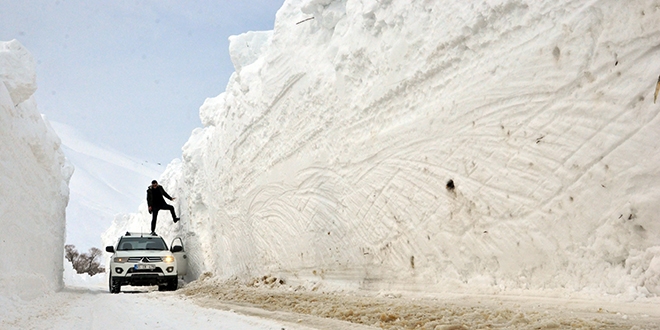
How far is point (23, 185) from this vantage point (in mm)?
11070

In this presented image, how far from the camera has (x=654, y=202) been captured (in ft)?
16.9

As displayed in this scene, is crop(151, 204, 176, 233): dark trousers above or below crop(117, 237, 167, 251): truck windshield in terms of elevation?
above

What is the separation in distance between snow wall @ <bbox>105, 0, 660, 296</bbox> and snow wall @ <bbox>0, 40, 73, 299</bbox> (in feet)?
16.1

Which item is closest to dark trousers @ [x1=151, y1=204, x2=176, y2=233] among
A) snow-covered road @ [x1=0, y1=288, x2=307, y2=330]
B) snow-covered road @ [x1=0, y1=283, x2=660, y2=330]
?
snow-covered road @ [x1=0, y1=288, x2=307, y2=330]

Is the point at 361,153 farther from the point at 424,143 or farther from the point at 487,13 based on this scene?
the point at 487,13

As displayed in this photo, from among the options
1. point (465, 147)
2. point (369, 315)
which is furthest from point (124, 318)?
point (465, 147)

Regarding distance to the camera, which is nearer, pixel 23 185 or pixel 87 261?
pixel 23 185

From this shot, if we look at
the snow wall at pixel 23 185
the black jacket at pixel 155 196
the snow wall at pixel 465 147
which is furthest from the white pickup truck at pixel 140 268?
the black jacket at pixel 155 196

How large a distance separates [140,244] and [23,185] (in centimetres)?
489

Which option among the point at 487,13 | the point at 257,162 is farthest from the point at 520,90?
the point at 257,162

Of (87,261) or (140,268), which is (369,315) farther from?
(87,261)

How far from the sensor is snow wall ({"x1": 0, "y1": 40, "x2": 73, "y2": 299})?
9.05 metres

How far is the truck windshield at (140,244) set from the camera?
15334 mm

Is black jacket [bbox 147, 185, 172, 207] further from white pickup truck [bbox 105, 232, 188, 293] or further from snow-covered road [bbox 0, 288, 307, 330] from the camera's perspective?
snow-covered road [bbox 0, 288, 307, 330]
